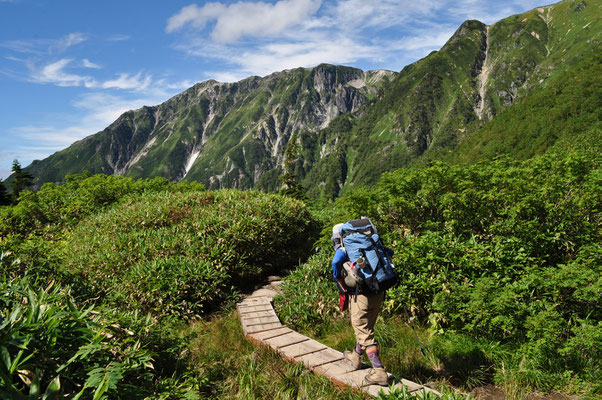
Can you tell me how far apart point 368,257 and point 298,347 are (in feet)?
7.29

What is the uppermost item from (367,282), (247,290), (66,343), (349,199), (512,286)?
(349,199)

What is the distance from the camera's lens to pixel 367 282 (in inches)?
182

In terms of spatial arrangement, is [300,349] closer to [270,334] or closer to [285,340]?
[285,340]

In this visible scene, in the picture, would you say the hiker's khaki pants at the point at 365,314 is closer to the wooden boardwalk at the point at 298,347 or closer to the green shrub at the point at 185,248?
the wooden boardwalk at the point at 298,347

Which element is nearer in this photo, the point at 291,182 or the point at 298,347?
the point at 298,347

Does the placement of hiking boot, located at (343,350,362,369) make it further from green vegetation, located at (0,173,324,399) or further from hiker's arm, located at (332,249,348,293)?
hiker's arm, located at (332,249,348,293)

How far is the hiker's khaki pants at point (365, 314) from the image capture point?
15.6 ft

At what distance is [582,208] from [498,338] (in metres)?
3.11

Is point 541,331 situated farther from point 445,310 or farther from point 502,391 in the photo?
point 445,310

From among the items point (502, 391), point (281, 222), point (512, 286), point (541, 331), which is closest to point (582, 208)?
point (512, 286)

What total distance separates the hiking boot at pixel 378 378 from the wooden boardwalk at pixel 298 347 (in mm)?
53

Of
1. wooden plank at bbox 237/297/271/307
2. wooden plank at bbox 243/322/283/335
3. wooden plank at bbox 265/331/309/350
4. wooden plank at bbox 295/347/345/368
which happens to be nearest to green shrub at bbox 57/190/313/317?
wooden plank at bbox 237/297/271/307

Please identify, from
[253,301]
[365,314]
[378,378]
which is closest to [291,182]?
[253,301]

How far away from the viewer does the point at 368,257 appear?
4.68 metres
